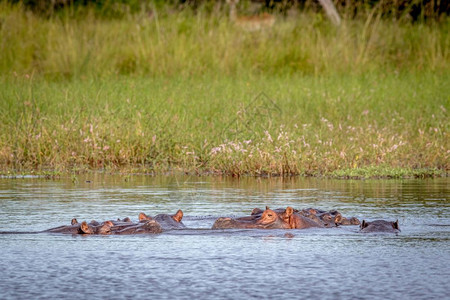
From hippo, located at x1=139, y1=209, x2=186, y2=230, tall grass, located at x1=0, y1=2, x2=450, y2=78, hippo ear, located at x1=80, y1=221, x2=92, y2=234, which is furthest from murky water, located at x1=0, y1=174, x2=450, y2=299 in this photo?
tall grass, located at x1=0, y1=2, x2=450, y2=78

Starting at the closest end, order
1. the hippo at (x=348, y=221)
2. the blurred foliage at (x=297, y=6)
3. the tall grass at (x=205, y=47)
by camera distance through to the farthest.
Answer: the hippo at (x=348, y=221)
the tall grass at (x=205, y=47)
the blurred foliage at (x=297, y=6)

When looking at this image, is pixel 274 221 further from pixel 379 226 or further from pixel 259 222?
pixel 379 226

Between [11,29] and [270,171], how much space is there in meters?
9.92

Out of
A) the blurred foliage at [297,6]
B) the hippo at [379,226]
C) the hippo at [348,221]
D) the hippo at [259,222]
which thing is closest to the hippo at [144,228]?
the hippo at [259,222]

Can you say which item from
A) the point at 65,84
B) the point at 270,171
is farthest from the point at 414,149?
the point at 65,84

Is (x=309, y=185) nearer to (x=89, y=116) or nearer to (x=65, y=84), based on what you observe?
(x=89, y=116)

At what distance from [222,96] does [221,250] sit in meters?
8.80

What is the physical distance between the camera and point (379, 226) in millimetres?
6531

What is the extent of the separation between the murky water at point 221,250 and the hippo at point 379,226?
0.09 meters

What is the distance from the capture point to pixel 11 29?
61.0ft

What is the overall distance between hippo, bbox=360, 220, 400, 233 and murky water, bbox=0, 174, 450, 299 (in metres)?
0.09

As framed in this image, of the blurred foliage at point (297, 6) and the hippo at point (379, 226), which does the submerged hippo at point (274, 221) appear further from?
the blurred foliage at point (297, 6)

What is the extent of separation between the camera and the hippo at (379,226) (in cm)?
649

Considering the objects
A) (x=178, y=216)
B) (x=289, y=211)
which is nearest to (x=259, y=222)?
(x=289, y=211)
